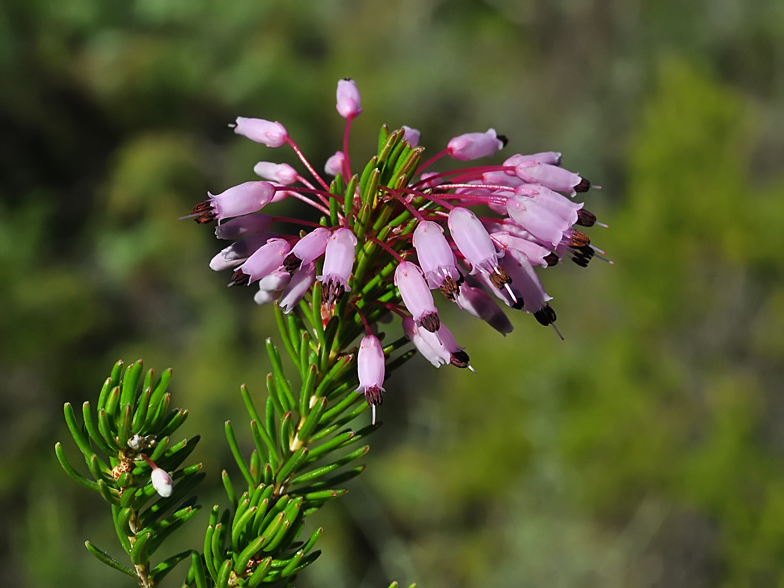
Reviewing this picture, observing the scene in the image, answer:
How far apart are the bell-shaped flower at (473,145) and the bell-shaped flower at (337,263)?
327 mm

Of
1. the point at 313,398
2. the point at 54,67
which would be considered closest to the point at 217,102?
the point at 54,67

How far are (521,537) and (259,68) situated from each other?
6.74m

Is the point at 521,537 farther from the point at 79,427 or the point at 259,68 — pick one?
the point at 259,68

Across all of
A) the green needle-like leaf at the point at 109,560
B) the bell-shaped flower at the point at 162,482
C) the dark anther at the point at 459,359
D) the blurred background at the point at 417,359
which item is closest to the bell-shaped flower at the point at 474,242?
the dark anther at the point at 459,359

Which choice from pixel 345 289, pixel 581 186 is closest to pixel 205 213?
pixel 345 289

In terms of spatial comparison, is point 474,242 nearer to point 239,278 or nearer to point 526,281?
point 526,281

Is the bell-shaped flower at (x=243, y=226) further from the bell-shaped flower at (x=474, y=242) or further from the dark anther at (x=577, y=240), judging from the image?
the dark anther at (x=577, y=240)

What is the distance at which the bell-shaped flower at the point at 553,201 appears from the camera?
86cm

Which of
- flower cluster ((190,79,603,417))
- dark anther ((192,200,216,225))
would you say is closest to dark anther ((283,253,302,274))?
flower cluster ((190,79,603,417))

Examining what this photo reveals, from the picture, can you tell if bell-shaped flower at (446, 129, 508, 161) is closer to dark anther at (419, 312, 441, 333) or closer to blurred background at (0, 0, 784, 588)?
dark anther at (419, 312, 441, 333)

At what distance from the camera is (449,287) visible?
80 cm

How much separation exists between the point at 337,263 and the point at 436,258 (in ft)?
0.40

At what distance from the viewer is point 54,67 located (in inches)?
297

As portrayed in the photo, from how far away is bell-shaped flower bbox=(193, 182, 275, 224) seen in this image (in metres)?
0.88
